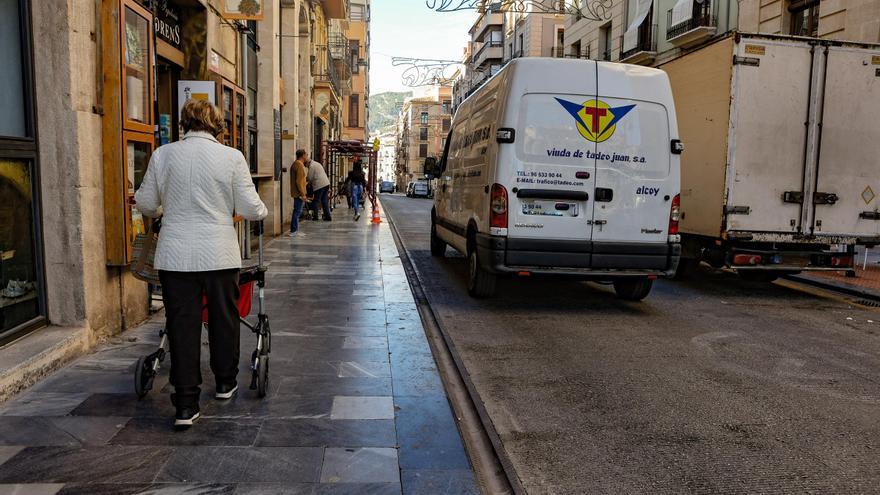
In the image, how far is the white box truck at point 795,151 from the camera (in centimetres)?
887

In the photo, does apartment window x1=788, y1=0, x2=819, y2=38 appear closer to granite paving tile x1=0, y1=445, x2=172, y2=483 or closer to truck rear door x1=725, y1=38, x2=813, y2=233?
truck rear door x1=725, y1=38, x2=813, y2=233

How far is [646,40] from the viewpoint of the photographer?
1032 inches

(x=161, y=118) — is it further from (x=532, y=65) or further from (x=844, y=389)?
(x=844, y=389)

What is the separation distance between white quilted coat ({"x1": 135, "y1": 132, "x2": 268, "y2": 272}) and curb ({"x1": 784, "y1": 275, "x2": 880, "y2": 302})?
28.6 ft

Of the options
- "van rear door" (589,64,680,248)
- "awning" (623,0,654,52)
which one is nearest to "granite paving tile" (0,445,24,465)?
"van rear door" (589,64,680,248)

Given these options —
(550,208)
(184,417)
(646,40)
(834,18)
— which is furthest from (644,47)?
(184,417)

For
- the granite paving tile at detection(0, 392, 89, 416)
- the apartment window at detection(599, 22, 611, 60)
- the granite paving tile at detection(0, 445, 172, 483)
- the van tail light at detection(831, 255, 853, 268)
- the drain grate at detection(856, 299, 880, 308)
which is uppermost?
the apartment window at detection(599, 22, 611, 60)

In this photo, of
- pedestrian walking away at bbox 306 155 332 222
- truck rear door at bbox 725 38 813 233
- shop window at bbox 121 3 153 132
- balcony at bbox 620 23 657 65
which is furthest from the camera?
balcony at bbox 620 23 657 65

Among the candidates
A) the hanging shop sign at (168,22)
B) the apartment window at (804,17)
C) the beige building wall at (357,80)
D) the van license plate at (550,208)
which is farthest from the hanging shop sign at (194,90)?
the beige building wall at (357,80)

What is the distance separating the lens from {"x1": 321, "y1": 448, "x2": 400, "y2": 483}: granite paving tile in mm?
3443

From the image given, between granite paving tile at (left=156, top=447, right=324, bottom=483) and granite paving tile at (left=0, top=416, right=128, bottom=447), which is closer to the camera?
granite paving tile at (left=156, top=447, right=324, bottom=483)

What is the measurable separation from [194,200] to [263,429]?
1.34 metres

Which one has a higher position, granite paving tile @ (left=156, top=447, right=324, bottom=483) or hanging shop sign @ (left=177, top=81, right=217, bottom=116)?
hanging shop sign @ (left=177, top=81, right=217, bottom=116)

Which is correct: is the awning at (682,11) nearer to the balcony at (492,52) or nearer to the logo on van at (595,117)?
the logo on van at (595,117)
